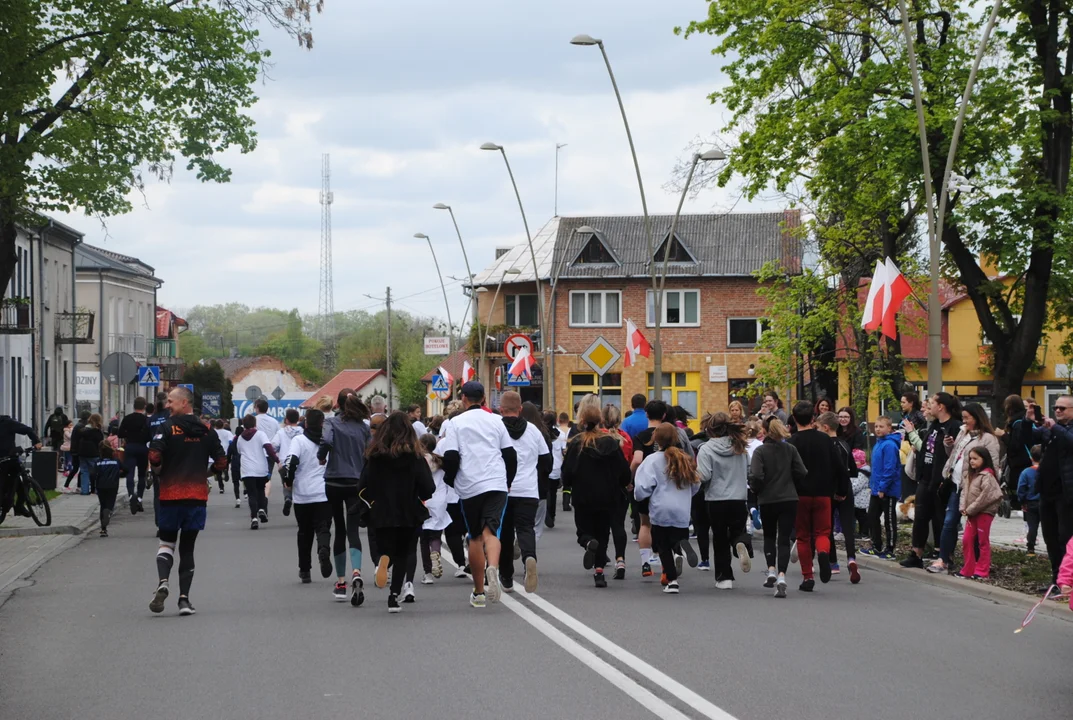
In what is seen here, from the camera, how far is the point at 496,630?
1079 centimetres

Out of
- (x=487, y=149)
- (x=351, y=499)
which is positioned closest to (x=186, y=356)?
(x=487, y=149)

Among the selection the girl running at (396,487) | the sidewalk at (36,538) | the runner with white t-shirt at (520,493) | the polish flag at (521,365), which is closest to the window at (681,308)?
the polish flag at (521,365)

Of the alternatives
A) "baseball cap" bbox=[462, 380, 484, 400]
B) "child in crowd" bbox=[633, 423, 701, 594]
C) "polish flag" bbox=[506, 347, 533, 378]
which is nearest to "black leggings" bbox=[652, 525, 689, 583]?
"child in crowd" bbox=[633, 423, 701, 594]

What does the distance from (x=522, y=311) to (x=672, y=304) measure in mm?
7572

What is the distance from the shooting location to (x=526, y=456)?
1370 centimetres

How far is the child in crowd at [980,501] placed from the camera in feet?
46.0

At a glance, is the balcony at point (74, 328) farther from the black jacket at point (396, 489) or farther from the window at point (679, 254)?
the black jacket at point (396, 489)

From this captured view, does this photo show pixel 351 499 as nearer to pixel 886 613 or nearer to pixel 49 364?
pixel 886 613

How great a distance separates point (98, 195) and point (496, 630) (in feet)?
46.9

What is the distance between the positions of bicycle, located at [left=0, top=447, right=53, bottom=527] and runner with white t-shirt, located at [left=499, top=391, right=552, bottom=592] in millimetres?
9411

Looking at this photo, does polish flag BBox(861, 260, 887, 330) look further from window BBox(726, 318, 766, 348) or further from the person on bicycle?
window BBox(726, 318, 766, 348)

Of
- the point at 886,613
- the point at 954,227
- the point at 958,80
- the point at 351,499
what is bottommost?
the point at 886,613

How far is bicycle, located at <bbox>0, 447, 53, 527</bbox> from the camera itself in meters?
20.4

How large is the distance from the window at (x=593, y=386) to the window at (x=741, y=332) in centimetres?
489
